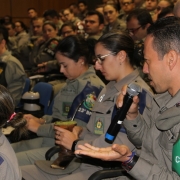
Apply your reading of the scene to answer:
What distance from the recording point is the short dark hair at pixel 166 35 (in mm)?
1530

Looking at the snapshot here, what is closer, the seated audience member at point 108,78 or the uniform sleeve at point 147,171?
the uniform sleeve at point 147,171

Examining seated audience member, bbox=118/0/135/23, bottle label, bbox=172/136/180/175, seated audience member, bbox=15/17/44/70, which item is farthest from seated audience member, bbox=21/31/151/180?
seated audience member, bbox=15/17/44/70

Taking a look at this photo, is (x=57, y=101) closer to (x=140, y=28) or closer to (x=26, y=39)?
(x=140, y=28)

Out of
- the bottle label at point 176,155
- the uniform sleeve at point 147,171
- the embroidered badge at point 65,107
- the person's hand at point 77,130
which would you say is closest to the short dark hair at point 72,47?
the embroidered badge at point 65,107

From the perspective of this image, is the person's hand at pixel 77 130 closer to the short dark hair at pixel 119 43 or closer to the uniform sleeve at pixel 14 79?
the short dark hair at pixel 119 43

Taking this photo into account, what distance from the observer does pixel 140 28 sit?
383 centimetres

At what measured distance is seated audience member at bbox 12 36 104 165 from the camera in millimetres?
2727

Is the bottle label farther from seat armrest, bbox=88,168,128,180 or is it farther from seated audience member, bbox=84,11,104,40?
seated audience member, bbox=84,11,104,40

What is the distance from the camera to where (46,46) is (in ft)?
19.9

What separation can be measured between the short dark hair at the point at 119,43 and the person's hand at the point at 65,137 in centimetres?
59

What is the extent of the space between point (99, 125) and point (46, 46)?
13.1ft

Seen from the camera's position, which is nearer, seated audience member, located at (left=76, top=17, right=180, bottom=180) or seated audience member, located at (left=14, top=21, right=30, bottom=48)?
seated audience member, located at (left=76, top=17, right=180, bottom=180)

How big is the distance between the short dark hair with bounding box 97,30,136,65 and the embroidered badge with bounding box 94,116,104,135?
16.3 inches

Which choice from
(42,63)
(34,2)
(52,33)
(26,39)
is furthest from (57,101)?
(34,2)
